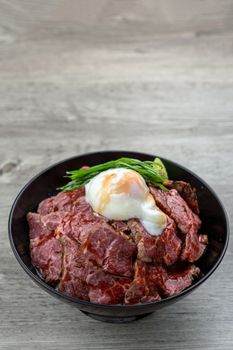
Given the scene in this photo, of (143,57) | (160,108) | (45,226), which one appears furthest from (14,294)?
(143,57)

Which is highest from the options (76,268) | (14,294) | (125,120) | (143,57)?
(143,57)

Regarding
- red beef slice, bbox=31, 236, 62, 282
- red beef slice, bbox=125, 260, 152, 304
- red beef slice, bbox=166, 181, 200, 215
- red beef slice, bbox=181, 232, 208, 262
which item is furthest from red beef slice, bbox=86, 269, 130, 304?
red beef slice, bbox=166, 181, 200, 215

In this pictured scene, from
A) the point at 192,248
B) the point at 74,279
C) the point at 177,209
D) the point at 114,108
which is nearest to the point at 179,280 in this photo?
the point at 192,248

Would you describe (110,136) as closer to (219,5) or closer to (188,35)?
(188,35)

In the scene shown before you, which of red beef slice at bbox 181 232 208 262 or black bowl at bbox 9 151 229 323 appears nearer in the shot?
black bowl at bbox 9 151 229 323

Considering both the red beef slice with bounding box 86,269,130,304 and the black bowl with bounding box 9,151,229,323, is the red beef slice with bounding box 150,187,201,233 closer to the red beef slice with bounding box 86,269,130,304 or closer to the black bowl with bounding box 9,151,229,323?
the black bowl with bounding box 9,151,229,323

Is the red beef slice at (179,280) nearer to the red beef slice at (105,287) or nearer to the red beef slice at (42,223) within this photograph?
the red beef slice at (105,287)
